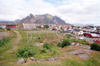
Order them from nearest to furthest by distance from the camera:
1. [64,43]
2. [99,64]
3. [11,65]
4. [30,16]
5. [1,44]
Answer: [11,65] < [99,64] < [1,44] < [64,43] < [30,16]

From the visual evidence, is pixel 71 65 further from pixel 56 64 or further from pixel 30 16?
pixel 30 16

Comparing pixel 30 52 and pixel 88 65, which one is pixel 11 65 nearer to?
pixel 30 52

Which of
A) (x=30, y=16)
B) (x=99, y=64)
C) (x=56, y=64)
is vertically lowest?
(x=99, y=64)

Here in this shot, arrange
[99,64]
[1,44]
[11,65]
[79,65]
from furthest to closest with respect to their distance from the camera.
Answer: [1,44] → [99,64] → [79,65] → [11,65]

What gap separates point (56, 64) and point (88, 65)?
418 centimetres

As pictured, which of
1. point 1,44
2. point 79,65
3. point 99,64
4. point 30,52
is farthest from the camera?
point 1,44

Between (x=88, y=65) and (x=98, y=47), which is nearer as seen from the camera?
(x=88, y=65)

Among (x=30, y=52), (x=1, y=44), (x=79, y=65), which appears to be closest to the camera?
(x=79, y=65)

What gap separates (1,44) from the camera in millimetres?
13523

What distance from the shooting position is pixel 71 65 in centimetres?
723

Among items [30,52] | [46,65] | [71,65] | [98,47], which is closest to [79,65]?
[71,65]

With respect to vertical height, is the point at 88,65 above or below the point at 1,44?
below

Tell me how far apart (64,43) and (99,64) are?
9970 mm

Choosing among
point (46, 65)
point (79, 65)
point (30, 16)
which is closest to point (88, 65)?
point (79, 65)
